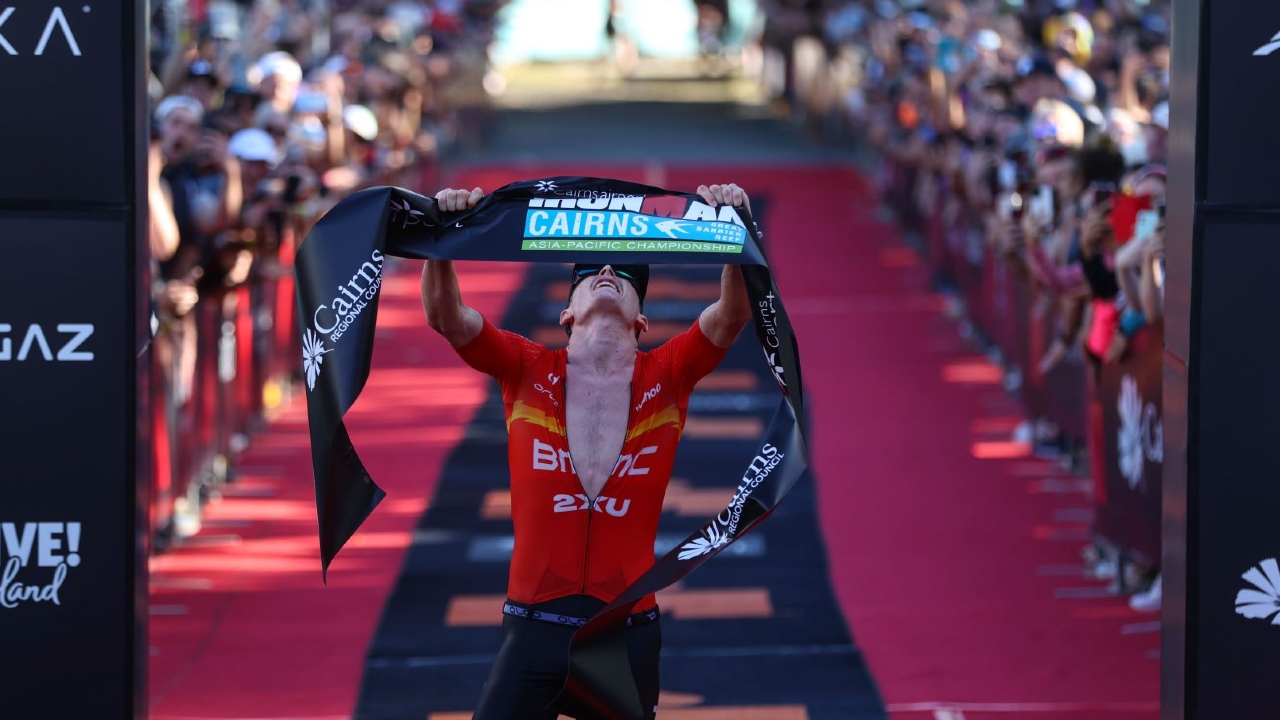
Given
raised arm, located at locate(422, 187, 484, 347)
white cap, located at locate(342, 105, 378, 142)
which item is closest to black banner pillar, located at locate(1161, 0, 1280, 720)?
raised arm, located at locate(422, 187, 484, 347)

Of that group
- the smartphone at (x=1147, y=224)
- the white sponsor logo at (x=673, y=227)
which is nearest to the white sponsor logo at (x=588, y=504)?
the white sponsor logo at (x=673, y=227)

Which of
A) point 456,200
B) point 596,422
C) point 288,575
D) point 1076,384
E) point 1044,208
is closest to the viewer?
point 596,422

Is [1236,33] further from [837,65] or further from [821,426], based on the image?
[837,65]

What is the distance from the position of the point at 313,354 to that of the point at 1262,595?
311cm

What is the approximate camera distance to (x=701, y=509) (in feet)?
41.6

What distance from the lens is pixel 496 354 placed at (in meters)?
6.32

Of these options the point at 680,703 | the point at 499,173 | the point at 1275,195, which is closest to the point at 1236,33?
the point at 1275,195

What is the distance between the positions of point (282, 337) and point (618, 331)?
9.94 metres

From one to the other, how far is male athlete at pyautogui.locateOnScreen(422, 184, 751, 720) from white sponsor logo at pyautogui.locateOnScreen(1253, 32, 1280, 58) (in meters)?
1.67

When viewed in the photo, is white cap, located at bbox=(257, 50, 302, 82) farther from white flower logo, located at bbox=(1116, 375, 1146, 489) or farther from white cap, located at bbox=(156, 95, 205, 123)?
white flower logo, located at bbox=(1116, 375, 1146, 489)

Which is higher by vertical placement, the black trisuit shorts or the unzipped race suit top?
the unzipped race suit top

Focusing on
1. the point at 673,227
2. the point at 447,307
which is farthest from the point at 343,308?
the point at 673,227

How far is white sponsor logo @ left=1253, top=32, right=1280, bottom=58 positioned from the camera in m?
6.00

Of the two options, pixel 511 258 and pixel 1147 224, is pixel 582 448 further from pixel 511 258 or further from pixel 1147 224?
pixel 1147 224
